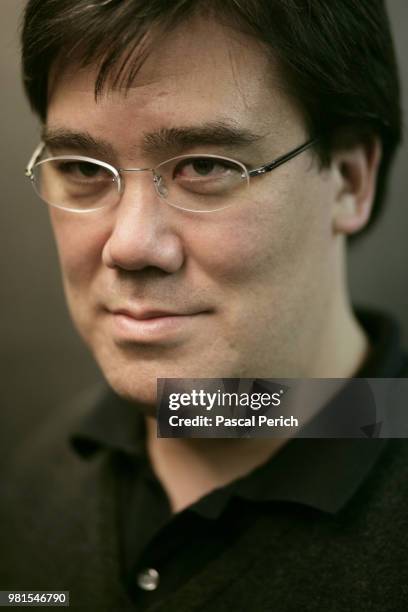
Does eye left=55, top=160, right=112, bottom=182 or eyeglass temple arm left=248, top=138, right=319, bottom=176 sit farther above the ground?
eyeglass temple arm left=248, top=138, right=319, bottom=176

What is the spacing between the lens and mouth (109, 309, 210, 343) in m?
0.92

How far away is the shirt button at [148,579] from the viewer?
3.28ft

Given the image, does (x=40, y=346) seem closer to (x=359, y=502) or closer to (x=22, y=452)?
(x=22, y=452)

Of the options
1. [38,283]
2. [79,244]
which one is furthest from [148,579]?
[38,283]

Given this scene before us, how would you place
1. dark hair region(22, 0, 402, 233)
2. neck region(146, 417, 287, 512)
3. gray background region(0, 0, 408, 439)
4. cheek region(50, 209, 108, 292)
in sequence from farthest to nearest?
gray background region(0, 0, 408, 439) → neck region(146, 417, 287, 512) → cheek region(50, 209, 108, 292) → dark hair region(22, 0, 402, 233)

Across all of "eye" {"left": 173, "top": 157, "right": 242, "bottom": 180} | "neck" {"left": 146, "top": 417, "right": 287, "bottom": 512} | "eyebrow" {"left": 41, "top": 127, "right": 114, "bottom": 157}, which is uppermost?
"eyebrow" {"left": 41, "top": 127, "right": 114, "bottom": 157}

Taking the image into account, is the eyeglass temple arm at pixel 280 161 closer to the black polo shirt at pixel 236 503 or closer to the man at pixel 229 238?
the man at pixel 229 238

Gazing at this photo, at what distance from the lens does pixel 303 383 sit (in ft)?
3.21

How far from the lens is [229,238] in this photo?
894 millimetres

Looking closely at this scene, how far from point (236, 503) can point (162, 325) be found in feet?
0.94

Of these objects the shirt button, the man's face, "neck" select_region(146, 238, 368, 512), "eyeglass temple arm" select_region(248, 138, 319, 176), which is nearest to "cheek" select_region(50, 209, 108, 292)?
the man's face

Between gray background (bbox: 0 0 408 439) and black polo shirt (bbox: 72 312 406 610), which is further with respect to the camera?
gray background (bbox: 0 0 408 439)

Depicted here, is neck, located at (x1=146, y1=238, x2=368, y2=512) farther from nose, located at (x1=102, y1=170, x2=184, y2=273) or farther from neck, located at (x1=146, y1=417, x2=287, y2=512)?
nose, located at (x1=102, y1=170, x2=184, y2=273)

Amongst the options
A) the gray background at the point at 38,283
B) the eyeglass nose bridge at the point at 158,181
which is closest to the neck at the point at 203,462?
the eyeglass nose bridge at the point at 158,181
